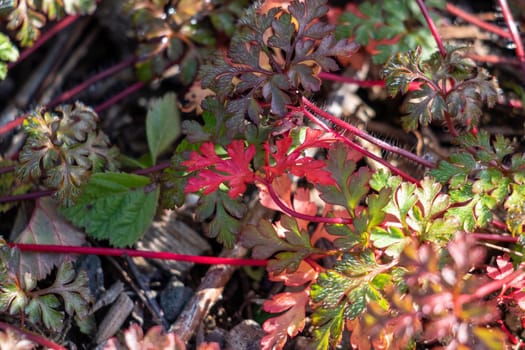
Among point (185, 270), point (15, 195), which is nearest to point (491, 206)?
point (185, 270)

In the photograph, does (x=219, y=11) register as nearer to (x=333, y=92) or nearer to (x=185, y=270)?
(x=333, y=92)

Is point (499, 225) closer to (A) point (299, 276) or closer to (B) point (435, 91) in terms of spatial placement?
(B) point (435, 91)

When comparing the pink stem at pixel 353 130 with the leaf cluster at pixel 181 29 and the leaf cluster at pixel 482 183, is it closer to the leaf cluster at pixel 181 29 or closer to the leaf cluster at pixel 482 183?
the leaf cluster at pixel 482 183

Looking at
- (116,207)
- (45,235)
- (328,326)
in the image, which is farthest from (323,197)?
(45,235)

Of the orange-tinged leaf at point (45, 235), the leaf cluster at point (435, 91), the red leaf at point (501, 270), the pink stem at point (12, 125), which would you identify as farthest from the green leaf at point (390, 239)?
the pink stem at point (12, 125)

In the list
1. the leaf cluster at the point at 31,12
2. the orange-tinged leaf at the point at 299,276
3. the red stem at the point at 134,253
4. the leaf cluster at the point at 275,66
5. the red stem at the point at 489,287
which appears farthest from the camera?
the leaf cluster at the point at 31,12

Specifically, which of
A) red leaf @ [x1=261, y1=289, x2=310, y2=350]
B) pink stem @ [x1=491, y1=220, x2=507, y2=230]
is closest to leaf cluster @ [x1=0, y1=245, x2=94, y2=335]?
red leaf @ [x1=261, y1=289, x2=310, y2=350]

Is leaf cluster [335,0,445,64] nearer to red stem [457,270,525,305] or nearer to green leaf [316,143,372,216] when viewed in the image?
green leaf [316,143,372,216]
